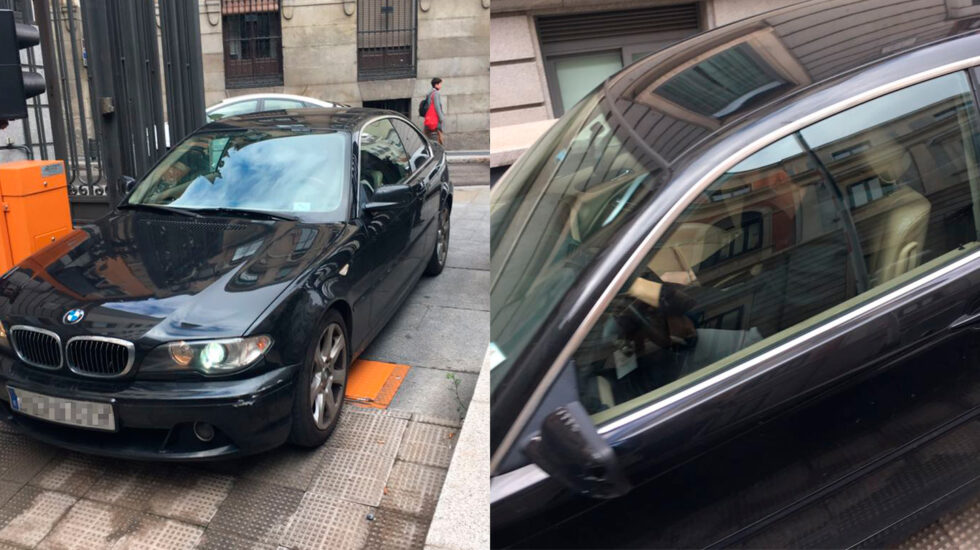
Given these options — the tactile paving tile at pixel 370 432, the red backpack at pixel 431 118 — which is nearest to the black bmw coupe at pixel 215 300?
the tactile paving tile at pixel 370 432

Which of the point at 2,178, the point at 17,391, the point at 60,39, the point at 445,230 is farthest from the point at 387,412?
the point at 60,39

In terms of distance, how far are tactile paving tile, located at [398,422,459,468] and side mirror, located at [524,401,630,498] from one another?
1.95 m

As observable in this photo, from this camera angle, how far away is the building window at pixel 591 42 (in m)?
2.23

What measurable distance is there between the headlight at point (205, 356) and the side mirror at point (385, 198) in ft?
3.86

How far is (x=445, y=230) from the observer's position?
574 centimetres

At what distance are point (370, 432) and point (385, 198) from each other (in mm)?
1204

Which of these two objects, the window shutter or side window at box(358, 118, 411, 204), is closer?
the window shutter

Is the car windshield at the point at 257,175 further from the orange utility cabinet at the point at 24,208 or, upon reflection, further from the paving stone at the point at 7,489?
the paving stone at the point at 7,489

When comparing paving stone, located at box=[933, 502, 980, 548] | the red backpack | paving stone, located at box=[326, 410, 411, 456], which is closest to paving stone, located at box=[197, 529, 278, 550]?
paving stone, located at box=[326, 410, 411, 456]

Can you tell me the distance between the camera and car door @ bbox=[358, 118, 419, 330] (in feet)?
12.9

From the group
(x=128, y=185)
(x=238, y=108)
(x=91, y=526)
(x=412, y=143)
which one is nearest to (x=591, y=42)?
(x=91, y=526)

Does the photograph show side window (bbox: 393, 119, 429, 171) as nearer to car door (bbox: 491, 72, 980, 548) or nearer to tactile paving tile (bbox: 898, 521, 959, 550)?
car door (bbox: 491, 72, 980, 548)

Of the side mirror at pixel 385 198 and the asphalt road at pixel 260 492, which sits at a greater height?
the side mirror at pixel 385 198

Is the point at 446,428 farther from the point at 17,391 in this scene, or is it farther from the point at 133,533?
the point at 17,391
